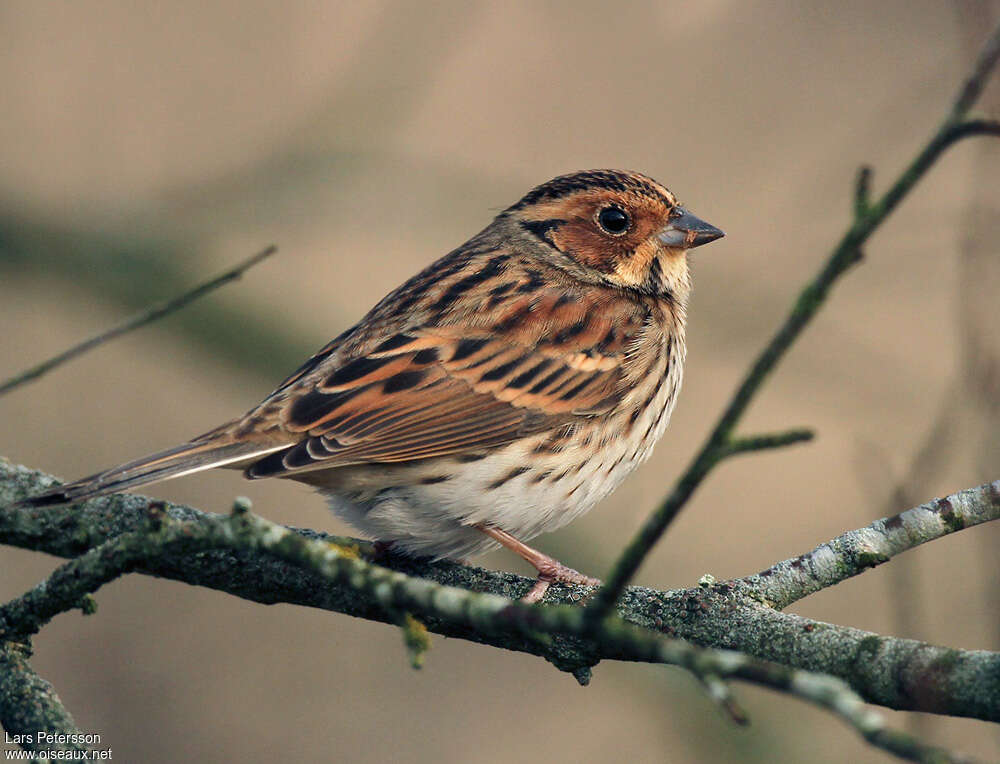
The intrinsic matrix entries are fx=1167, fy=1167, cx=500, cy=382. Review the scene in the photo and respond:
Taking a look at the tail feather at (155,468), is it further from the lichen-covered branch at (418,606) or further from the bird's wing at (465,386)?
the lichen-covered branch at (418,606)

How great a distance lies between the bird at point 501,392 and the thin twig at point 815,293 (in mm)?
2003

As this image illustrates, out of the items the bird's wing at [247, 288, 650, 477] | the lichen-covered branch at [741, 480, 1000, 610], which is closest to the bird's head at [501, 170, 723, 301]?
the bird's wing at [247, 288, 650, 477]

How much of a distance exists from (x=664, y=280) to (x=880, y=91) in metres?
5.09

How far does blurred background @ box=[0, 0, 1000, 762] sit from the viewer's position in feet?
17.6

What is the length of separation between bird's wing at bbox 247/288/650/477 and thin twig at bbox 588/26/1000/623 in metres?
2.26

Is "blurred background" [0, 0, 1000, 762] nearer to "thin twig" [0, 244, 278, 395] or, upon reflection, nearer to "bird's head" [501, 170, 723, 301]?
"bird's head" [501, 170, 723, 301]

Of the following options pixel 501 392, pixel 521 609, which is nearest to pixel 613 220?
pixel 501 392

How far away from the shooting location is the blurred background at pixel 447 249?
536 centimetres

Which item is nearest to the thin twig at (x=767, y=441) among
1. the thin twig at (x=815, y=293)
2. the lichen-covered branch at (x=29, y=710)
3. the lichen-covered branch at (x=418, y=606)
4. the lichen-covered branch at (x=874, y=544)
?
the thin twig at (x=815, y=293)

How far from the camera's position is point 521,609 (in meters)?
2.26

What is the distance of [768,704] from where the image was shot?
519 centimetres

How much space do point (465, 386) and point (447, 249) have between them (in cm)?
435

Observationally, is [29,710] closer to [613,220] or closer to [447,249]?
[613,220]

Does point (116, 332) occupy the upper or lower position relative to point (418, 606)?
upper
